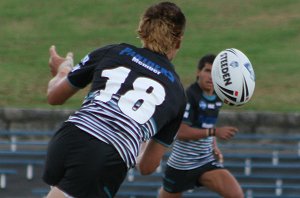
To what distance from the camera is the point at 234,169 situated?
33.5 feet

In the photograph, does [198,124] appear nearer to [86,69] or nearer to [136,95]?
[86,69]

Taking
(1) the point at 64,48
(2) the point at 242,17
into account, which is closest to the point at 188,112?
(1) the point at 64,48

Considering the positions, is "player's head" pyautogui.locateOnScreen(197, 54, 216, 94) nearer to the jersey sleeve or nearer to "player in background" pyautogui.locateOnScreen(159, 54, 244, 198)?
"player in background" pyautogui.locateOnScreen(159, 54, 244, 198)

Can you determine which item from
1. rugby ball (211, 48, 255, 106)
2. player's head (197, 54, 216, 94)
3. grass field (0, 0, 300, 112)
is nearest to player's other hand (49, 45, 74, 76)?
rugby ball (211, 48, 255, 106)

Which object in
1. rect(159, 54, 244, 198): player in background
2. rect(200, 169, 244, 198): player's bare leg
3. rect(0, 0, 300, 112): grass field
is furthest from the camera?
rect(0, 0, 300, 112): grass field

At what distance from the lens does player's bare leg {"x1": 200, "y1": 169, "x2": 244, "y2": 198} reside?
27.6ft

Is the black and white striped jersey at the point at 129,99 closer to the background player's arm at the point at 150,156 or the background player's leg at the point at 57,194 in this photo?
the background player's arm at the point at 150,156

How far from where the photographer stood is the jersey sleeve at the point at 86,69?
15.6 ft

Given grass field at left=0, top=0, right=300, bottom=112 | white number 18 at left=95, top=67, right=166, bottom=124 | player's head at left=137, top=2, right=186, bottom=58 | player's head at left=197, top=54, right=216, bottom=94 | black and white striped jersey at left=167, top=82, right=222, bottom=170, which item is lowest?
grass field at left=0, top=0, right=300, bottom=112

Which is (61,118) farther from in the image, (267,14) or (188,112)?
(267,14)

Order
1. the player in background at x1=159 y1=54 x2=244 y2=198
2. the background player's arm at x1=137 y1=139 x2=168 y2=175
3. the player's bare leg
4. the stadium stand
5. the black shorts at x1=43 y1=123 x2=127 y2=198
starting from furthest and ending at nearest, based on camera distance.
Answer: the stadium stand → the player in background at x1=159 y1=54 x2=244 y2=198 → the player's bare leg → the background player's arm at x1=137 y1=139 x2=168 y2=175 → the black shorts at x1=43 y1=123 x2=127 y2=198

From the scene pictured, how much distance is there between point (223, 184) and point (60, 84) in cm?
385

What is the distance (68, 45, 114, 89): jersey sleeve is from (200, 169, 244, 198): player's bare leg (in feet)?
12.5

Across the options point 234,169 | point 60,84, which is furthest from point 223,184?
point 60,84
